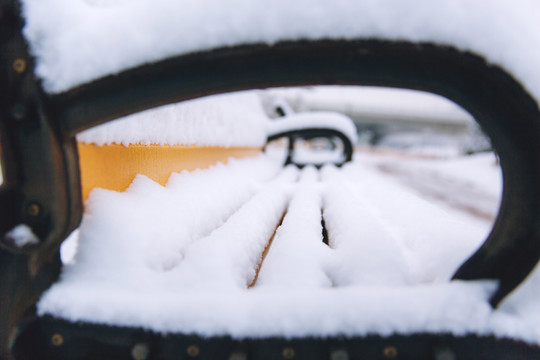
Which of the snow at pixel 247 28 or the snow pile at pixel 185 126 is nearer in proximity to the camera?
the snow at pixel 247 28

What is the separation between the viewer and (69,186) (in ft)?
1.10

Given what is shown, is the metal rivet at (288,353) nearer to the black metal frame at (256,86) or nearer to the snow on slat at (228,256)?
the snow on slat at (228,256)

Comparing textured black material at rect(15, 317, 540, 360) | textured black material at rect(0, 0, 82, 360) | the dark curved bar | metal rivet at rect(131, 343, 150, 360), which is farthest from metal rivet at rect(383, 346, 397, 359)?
the dark curved bar

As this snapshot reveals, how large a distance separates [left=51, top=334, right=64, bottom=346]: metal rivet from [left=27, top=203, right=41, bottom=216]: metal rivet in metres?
0.13

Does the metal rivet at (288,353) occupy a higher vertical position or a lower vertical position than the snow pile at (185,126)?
lower

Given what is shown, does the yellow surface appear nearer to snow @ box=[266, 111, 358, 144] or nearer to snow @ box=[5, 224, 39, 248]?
snow @ box=[5, 224, 39, 248]

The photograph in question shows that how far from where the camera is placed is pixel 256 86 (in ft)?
1.01

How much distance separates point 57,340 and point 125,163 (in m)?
0.25

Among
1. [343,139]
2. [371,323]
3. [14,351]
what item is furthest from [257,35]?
[343,139]

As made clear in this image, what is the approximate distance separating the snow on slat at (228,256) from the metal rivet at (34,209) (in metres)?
0.15

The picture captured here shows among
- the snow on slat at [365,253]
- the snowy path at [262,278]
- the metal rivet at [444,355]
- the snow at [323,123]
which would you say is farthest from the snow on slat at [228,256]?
the snow at [323,123]

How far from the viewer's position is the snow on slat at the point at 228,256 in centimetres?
35

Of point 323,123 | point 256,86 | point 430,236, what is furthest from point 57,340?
point 323,123

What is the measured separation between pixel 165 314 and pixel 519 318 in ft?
1.17
